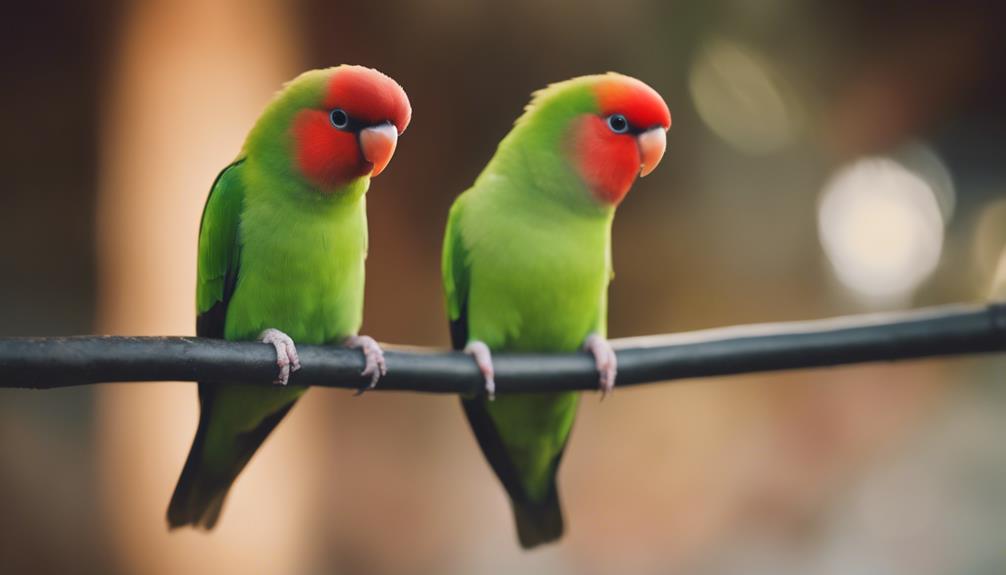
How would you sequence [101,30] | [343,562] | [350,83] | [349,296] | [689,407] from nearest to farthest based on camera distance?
[350,83] → [349,296] → [101,30] → [343,562] → [689,407]

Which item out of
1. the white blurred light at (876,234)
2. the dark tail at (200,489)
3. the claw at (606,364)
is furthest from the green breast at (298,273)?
the white blurred light at (876,234)

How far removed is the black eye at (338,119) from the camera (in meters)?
0.76

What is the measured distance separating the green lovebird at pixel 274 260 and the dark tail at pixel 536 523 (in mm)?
312

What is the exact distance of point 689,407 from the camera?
2508 millimetres

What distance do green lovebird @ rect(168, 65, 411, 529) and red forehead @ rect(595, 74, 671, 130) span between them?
0.23 meters

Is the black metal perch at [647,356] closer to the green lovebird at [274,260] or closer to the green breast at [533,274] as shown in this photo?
the green lovebird at [274,260]

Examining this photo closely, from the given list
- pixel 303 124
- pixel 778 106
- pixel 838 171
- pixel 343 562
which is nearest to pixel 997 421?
pixel 838 171

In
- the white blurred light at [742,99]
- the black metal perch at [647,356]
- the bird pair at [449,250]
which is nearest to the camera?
the black metal perch at [647,356]

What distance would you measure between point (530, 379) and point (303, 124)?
29 centimetres

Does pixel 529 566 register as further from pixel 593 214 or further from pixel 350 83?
pixel 350 83

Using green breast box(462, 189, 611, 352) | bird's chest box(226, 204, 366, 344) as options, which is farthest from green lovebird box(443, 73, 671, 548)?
bird's chest box(226, 204, 366, 344)

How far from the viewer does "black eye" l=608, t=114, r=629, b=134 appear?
87 centimetres

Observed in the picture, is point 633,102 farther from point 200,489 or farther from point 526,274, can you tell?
point 200,489

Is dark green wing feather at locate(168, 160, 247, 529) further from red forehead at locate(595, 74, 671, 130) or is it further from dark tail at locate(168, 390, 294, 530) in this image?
red forehead at locate(595, 74, 671, 130)
